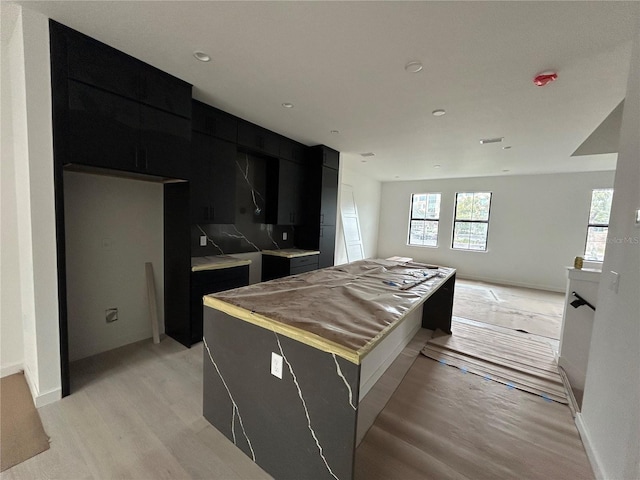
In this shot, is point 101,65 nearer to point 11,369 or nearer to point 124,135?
point 124,135

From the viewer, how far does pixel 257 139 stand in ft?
11.6

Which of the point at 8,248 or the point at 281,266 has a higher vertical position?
the point at 8,248

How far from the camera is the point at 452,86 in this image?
7.60 feet

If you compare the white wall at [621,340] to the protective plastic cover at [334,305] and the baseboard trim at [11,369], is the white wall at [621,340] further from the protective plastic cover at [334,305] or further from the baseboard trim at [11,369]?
the baseboard trim at [11,369]

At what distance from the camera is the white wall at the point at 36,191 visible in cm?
169

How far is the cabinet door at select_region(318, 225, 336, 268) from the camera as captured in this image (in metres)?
4.57

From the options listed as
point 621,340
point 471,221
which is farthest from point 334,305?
point 471,221

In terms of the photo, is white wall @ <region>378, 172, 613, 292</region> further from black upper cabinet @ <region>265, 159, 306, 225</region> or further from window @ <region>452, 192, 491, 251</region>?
black upper cabinet @ <region>265, 159, 306, 225</region>

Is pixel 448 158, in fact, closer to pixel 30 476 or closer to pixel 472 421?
pixel 472 421

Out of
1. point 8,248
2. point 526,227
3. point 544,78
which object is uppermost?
point 544,78

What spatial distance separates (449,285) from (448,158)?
8.74 feet

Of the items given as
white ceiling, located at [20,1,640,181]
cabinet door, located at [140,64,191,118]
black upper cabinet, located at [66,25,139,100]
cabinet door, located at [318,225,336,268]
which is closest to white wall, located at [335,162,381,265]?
cabinet door, located at [318,225,336,268]

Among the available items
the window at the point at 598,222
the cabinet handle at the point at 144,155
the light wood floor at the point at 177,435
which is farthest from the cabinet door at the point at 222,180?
the window at the point at 598,222

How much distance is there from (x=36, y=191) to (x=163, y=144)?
94 centimetres
